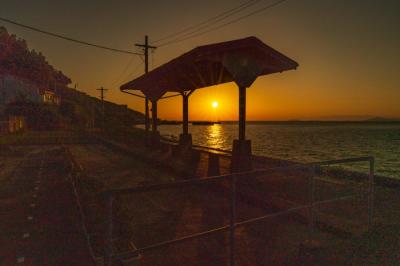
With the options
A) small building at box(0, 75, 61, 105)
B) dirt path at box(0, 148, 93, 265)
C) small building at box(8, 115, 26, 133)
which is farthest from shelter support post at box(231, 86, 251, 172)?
small building at box(0, 75, 61, 105)

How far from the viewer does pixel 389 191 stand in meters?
8.46

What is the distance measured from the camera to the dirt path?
5207mm

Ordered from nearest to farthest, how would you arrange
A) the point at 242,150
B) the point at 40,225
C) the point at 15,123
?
the point at 40,225 < the point at 242,150 < the point at 15,123

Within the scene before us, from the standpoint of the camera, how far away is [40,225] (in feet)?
21.9

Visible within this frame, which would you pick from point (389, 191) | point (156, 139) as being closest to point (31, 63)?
point (156, 139)

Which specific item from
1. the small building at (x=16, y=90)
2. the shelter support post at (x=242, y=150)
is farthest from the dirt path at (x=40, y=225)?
the small building at (x=16, y=90)

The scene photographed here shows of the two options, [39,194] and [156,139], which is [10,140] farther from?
[39,194]

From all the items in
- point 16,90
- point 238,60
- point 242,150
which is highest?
point 16,90

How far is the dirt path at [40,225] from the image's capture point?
205 inches

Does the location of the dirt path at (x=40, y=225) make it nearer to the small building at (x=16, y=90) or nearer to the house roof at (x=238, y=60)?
the house roof at (x=238, y=60)

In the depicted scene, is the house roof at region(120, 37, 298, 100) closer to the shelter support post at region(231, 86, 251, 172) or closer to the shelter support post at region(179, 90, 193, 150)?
the shelter support post at region(231, 86, 251, 172)

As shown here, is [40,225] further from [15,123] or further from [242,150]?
[15,123]

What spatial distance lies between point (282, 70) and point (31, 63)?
47128 millimetres

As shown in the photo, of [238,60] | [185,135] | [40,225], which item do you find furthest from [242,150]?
[185,135]
